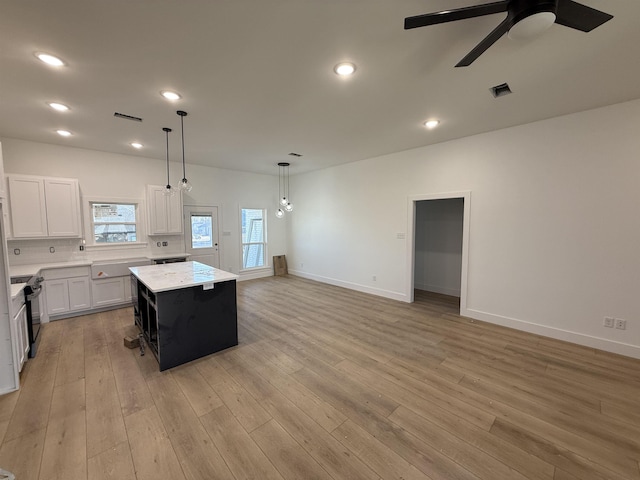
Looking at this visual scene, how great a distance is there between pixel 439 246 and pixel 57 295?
7177 millimetres

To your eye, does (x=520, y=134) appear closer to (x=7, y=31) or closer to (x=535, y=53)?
(x=535, y=53)

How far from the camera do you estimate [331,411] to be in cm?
215

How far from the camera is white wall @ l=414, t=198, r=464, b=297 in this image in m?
5.51

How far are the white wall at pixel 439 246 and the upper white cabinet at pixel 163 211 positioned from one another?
5159 millimetres

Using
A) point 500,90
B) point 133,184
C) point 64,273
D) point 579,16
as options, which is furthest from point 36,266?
point 500,90

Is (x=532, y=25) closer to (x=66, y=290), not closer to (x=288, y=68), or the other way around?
(x=288, y=68)

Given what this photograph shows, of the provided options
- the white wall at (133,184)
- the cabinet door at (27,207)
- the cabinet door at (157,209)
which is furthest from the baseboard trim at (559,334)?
the cabinet door at (27,207)

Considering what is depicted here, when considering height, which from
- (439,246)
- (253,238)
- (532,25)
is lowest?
(439,246)

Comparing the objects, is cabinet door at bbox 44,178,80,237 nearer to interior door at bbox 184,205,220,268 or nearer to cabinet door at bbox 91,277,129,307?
cabinet door at bbox 91,277,129,307

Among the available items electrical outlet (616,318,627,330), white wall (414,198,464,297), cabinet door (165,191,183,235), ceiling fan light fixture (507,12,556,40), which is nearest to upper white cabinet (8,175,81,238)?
cabinet door (165,191,183,235)

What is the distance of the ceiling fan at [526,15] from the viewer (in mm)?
1336

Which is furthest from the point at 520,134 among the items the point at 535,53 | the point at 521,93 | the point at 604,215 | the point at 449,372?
the point at 449,372

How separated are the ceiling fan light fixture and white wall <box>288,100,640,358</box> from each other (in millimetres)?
2738

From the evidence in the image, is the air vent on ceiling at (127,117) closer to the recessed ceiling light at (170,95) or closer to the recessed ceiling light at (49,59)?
the recessed ceiling light at (170,95)
